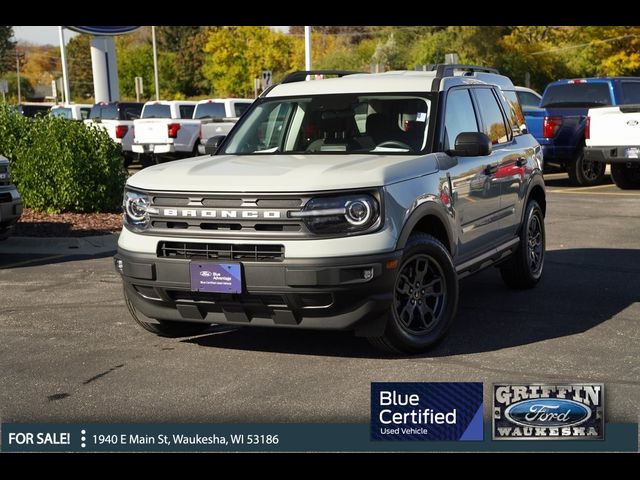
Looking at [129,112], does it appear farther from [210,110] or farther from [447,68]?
[447,68]

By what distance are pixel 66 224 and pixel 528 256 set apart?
21.8 ft

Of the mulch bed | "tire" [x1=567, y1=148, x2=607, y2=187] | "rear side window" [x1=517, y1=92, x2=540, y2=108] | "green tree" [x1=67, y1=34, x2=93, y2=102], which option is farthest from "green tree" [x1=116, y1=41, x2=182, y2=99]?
the mulch bed

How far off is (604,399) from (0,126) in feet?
36.6

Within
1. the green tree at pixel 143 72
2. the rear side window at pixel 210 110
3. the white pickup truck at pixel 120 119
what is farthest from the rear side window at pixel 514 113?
the green tree at pixel 143 72

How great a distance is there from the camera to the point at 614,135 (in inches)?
657

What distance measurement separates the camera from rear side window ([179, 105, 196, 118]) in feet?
87.5

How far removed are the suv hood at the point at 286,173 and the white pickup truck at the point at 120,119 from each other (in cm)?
1927

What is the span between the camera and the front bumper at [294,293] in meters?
5.79

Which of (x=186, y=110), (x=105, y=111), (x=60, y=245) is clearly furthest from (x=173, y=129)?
(x=60, y=245)

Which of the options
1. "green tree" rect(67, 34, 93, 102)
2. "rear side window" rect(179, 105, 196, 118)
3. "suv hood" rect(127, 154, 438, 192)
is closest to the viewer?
"suv hood" rect(127, 154, 438, 192)

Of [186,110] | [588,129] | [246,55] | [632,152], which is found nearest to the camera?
[632,152]

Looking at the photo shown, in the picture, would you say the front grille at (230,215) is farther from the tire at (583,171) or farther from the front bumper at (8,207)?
the tire at (583,171)

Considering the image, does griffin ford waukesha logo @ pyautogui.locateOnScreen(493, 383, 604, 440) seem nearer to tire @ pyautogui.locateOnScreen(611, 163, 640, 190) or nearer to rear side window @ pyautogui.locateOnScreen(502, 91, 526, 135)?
rear side window @ pyautogui.locateOnScreen(502, 91, 526, 135)
